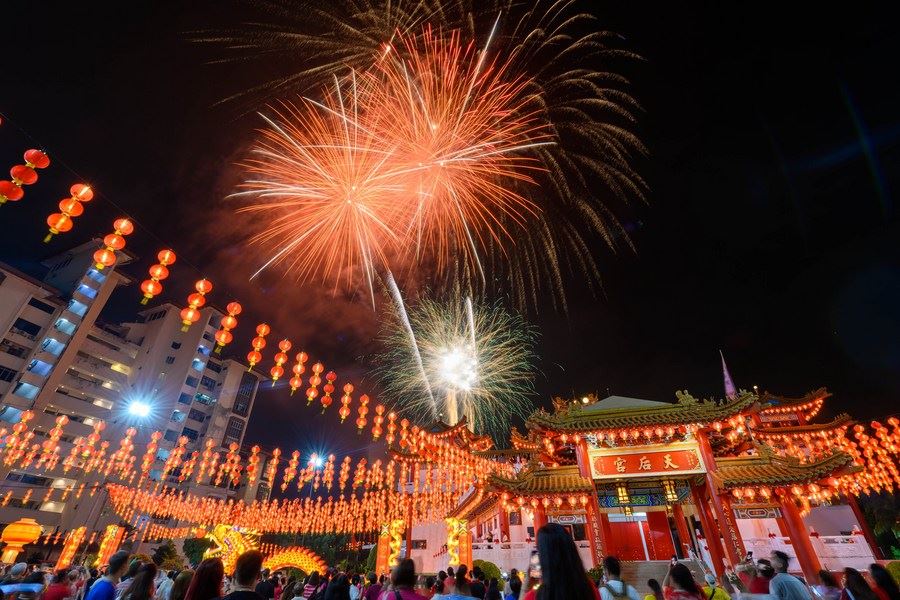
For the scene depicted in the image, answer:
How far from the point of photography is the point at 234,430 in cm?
4762

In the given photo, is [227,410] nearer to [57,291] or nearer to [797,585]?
[57,291]

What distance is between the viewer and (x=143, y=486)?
36.5 m

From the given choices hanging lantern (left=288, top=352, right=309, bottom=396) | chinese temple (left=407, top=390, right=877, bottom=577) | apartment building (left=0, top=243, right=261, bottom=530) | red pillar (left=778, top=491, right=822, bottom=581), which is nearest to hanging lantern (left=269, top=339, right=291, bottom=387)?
hanging lantern (left=288, top=352, right=309, bottom=396)

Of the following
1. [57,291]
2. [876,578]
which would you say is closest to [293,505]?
[57,291]

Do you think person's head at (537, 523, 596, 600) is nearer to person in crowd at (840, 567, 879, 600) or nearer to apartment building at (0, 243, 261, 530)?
person in crowd at (840, 567, 879, 600)

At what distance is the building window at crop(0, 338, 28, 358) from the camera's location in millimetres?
30891

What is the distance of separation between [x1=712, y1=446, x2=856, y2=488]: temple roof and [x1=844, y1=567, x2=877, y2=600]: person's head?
900cm

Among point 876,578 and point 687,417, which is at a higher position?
point 687,417

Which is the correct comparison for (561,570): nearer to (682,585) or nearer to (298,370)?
(682,585)

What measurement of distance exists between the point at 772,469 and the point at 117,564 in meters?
15.9

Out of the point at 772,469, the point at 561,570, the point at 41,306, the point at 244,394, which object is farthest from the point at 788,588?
the point at 244,394

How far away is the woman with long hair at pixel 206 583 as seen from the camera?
3131mm

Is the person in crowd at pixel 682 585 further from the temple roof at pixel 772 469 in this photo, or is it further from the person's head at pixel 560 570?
the temple roof at pixel 772 469

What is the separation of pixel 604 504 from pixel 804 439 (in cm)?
1238
